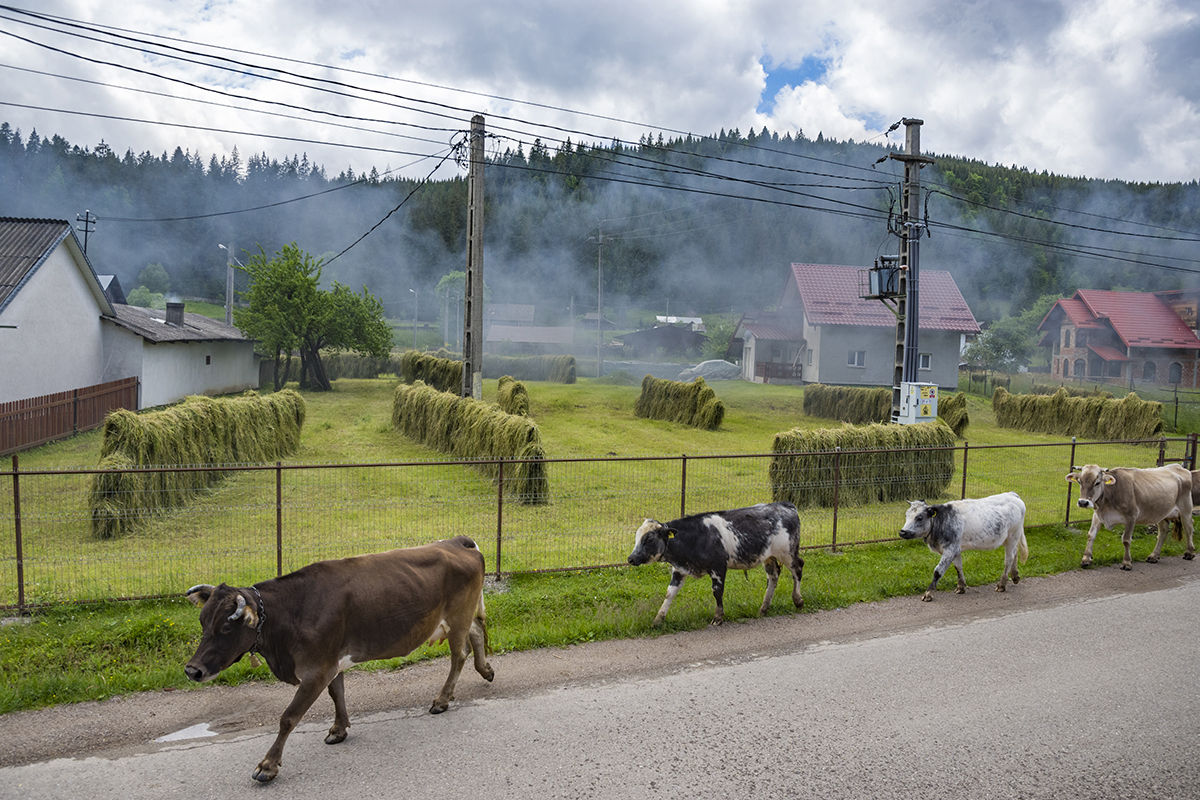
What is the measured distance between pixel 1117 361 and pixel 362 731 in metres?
63.1

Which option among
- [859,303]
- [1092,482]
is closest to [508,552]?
[1092,482]

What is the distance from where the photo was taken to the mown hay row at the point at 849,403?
30.3m

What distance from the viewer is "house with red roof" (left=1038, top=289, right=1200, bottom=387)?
51906 mm

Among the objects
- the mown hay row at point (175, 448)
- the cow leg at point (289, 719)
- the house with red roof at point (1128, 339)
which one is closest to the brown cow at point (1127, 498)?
the cow leg at point (289, 719)

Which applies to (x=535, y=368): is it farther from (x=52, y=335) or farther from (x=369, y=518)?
(x=369, y=518)

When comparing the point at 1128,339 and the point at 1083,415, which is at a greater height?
the point at 1128,339

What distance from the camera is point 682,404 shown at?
2972cm

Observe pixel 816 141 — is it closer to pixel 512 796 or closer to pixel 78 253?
pixel 78 253

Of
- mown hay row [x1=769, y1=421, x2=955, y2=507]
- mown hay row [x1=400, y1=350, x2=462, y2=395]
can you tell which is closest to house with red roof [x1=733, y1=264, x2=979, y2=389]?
mown hay row [x1=400, y1=350, x2=462, y2=395]

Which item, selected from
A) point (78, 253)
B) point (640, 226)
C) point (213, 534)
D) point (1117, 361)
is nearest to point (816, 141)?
point (640, 226)

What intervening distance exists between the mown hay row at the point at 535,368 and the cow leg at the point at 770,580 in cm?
4136

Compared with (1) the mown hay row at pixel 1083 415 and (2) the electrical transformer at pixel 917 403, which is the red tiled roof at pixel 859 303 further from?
(2) the electrical transformer at pixel 917 403

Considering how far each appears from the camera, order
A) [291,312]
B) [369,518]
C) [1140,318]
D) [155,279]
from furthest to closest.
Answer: [155,279]
[1140,318]
[291,312]
[369,518]

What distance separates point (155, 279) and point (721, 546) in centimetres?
11707
